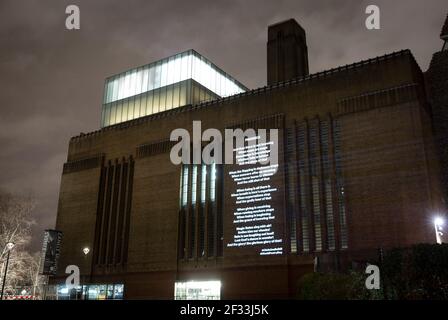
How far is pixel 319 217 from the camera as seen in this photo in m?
38.6

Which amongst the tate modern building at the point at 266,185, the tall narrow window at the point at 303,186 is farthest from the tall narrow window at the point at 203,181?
the tall narrow window at the point at 303,186

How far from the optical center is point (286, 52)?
5209cm

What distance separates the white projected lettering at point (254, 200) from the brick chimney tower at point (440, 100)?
45.8 feet

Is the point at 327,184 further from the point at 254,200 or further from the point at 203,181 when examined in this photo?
the point at 203,181

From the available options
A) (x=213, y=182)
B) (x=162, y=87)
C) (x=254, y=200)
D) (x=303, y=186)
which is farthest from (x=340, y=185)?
(x=162, y=87)

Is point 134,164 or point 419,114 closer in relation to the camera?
point 419,114

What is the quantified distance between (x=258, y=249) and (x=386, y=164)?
12.9 metres

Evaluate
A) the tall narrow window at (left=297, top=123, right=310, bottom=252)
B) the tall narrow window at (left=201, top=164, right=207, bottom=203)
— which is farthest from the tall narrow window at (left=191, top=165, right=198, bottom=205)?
the tall narrow window at (left=297, top=123, right=310, bottom=252)

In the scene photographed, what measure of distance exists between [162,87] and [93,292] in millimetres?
24844

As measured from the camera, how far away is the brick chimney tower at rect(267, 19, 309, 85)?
51.4 meters
